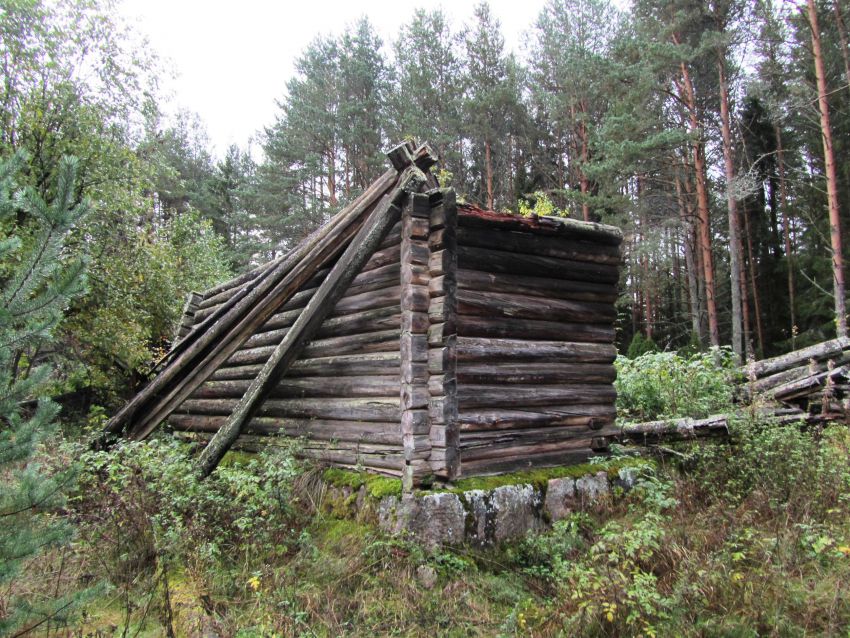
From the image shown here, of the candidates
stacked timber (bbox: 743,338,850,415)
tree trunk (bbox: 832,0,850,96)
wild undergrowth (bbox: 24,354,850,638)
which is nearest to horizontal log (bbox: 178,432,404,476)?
wild undergrowth (bbox: 24,354,850,638)

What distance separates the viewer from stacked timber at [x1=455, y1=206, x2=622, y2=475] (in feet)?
19.4

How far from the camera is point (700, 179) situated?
18344 millimetres

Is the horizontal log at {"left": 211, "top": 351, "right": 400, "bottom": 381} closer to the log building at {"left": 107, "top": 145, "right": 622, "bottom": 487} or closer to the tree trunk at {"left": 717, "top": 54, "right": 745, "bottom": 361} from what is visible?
the log building at {"left": 107, "top": 145, "right": 622, "bottom": 487}

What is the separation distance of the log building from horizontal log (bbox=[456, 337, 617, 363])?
0.7 inches

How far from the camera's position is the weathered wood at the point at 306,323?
572 centimetres

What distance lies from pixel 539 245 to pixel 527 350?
127 cm

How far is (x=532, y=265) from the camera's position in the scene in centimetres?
648

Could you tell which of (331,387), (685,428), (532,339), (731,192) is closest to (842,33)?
(731,192)

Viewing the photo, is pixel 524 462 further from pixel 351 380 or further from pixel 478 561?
pixel 351 380

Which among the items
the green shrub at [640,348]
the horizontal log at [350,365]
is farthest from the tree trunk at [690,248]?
the horizontal log at [350,365]

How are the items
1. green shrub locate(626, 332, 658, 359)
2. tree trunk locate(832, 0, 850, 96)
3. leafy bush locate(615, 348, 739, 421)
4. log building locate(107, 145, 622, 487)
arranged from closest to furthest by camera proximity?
log building locate(107, 145, 622, 487), leafy bush locate(615, 348, 739, 421), tree trunk locate(832, 0, 850, 96), green shrub locate(626, 332, 658, 359)

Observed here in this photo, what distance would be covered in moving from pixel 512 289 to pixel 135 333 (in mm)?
→ 9862

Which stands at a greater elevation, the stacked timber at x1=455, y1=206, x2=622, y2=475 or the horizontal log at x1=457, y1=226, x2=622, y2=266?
the horizontal log at x1=457, y1=226, x2=622, y2=266

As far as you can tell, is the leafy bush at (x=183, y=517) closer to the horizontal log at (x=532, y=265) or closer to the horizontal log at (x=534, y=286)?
the horizontal log at (x=534, y=286)
